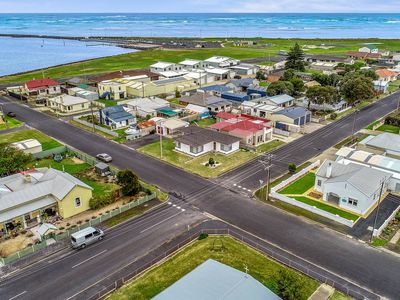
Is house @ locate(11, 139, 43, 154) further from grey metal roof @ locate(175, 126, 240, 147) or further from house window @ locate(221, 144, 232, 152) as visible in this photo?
house window @ locate(221, 144, 232, 152)

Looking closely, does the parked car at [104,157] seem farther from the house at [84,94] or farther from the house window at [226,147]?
the house at [84,94]

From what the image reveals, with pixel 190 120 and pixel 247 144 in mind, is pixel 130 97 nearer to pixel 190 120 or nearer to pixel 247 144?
pixel 190 120

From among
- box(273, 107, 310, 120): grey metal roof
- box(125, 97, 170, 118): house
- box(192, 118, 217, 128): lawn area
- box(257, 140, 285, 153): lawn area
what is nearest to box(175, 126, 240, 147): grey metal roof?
box(257, 140, 285, 153): lawn area

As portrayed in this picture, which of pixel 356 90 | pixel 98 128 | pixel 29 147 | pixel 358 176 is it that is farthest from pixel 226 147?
pixel 356 90

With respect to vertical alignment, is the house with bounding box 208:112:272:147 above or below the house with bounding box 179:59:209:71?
below

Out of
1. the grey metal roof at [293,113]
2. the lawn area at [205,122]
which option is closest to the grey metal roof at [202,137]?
the lawn area at [205,122]
